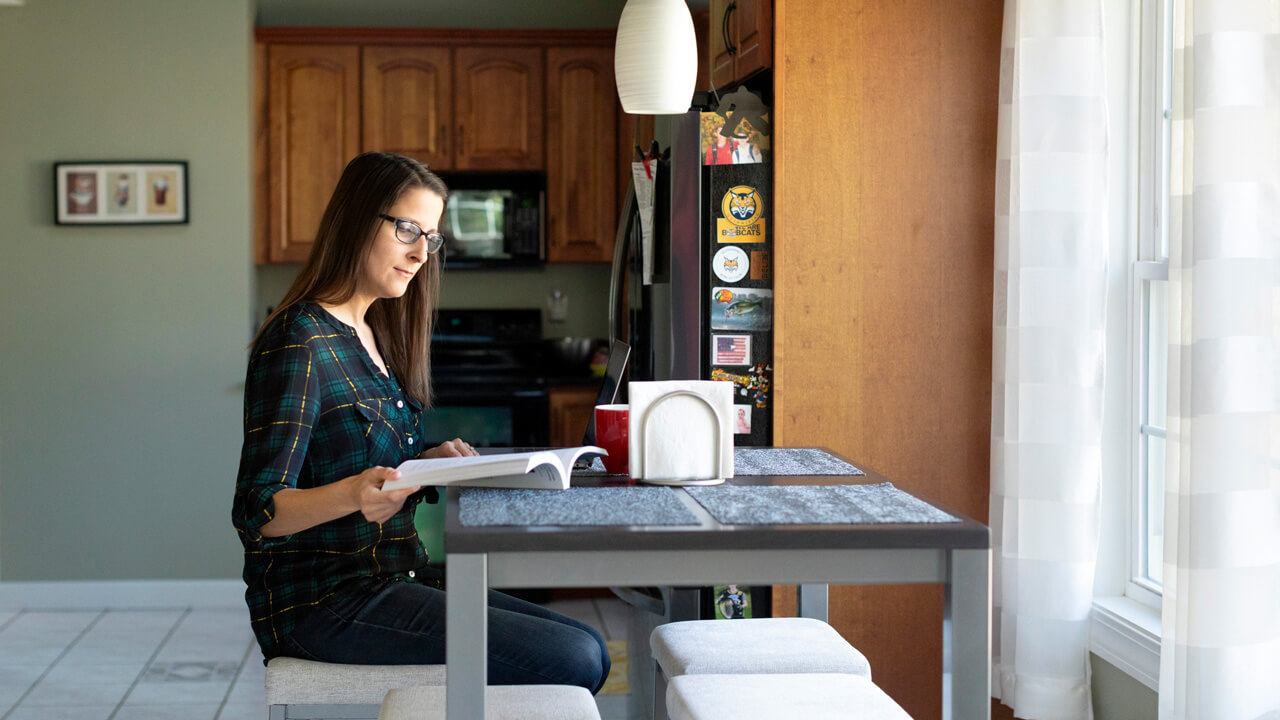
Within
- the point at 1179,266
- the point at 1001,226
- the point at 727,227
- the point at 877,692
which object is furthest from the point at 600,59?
the point at 877,692

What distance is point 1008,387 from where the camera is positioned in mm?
2385

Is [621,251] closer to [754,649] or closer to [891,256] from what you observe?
[891,256]

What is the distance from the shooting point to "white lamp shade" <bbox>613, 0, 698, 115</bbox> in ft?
5.89

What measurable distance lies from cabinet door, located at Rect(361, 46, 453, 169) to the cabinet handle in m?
1.81

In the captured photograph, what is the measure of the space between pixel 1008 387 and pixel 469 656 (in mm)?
1512

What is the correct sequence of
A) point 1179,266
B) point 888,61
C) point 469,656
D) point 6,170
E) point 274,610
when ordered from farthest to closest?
point 6,170 → point 888,61 → point 1179,266 → point 274,610 → point 469,656

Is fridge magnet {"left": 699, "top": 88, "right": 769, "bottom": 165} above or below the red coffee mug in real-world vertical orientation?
above

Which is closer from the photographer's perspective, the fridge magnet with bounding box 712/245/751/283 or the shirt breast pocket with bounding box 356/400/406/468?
the shirt breast pocket with bounding box 356/400/406/468

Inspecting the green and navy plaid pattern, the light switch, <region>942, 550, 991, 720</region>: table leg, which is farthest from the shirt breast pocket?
the light switch

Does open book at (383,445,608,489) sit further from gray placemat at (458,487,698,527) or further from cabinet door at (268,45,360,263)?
cabinet door at (268,45,360,263)

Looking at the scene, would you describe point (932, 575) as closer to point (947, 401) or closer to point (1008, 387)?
point (1008, 387)

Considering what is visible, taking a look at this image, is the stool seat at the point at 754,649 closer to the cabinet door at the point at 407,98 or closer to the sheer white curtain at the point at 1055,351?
the sheer white curtain at the point at 1055,351

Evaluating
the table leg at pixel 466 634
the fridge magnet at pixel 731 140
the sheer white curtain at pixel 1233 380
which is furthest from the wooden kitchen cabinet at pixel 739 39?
the table leg at pixel 466 634

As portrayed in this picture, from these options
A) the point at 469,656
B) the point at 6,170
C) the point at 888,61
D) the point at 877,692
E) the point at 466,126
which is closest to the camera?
the point at 469,656
